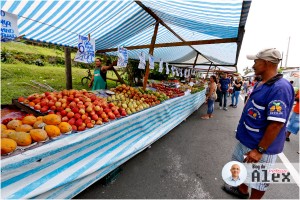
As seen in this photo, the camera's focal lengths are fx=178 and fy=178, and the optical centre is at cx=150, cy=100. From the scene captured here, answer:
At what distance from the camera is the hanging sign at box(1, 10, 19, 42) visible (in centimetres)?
238

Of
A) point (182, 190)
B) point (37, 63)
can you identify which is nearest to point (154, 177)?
point (182, 190)

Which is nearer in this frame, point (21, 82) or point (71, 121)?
point (71, 121)

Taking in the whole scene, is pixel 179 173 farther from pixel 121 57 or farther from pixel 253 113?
pixel 121 57

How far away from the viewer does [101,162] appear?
2605mm

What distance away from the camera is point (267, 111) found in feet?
6.52

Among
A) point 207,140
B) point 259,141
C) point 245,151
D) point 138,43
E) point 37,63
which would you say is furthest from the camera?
point 37,63

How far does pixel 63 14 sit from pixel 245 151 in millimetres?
4374

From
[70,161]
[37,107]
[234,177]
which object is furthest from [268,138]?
[37,107]

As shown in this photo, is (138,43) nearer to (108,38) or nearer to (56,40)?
(108,38)

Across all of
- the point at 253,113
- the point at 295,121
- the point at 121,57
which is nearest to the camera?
the point at 253,113

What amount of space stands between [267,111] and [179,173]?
6.86 ft

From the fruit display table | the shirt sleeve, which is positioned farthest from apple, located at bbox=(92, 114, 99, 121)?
the shirt sleeve

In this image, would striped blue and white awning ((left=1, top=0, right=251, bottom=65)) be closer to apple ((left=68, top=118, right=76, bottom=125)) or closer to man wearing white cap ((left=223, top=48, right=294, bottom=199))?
man wearing white cap ((left=223, top=48, right=294, bottom=199))

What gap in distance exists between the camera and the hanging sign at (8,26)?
2377 millimetres
